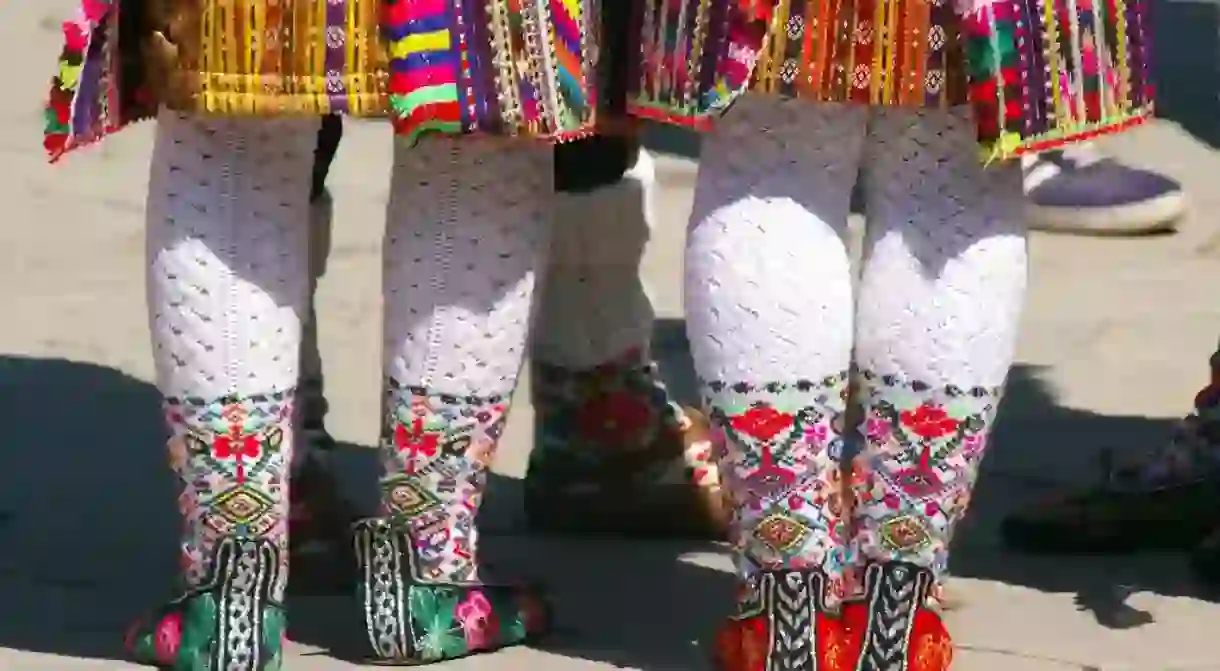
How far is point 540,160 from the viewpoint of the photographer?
6.28 ft

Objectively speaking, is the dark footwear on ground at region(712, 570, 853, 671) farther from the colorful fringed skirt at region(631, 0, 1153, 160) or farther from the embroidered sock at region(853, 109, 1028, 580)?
the colorful fringed skirt at region(631, 0, 1153, 160)

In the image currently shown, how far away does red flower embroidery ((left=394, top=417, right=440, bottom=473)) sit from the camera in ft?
6.33

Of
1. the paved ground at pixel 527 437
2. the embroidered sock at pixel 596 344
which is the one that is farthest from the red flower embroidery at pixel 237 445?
the embroidered sock at pixel 596 344

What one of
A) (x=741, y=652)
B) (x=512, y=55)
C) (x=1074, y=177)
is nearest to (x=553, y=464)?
(x=741, y=652)

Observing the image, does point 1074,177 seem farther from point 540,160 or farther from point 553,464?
point 540,160

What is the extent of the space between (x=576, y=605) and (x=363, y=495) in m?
0.39

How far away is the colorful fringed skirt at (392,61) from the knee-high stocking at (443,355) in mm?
118

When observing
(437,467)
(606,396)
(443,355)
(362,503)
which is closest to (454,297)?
(443,355)

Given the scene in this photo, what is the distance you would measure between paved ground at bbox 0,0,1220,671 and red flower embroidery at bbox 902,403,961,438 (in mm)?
305

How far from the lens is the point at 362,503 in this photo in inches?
97.2

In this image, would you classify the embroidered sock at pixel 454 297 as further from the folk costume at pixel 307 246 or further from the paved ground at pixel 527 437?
the paved ground at pixel 527 437

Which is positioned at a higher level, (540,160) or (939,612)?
(540,160)

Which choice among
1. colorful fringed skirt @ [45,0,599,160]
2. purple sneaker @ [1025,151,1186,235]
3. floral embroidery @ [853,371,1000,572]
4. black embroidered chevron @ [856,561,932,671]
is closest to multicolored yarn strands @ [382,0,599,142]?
colorful fringed skirt @ [45,0,599,160]

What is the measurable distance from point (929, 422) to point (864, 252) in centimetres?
14
